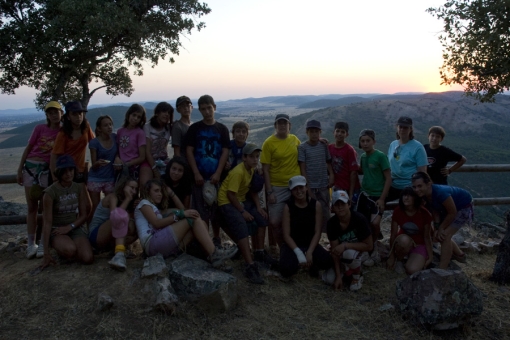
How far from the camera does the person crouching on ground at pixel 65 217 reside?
14.8ft

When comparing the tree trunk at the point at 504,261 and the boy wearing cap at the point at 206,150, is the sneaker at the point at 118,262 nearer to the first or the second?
the boy wearing cap at the point at 206,150

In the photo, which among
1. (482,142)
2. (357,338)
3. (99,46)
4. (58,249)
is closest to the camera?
(357,338)

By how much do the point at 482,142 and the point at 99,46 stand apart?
5054 centimetres

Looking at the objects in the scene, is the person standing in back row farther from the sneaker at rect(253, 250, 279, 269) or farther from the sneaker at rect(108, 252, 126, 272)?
the sneaker at rect(108, 252, 126, 272)

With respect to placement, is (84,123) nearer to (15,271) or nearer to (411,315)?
(15,271)

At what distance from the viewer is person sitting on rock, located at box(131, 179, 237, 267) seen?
14.6ft

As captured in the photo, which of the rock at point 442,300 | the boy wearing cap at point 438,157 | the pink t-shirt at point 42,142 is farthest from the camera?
the boy wearing cap at point 438,157

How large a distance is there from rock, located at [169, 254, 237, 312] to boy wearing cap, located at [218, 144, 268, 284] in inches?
21.4

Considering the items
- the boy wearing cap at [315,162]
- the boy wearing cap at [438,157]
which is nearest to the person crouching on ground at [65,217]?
the boy wearing cap at [315,162]

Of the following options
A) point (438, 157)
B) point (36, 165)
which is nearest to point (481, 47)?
point (438, 157)

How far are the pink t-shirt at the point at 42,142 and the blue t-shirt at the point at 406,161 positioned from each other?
503cm

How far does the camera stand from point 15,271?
15.1ft

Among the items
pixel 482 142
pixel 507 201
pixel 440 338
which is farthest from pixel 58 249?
pixel 482 142

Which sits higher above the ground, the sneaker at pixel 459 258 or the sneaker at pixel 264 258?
the sneaker at pixel 264 258
